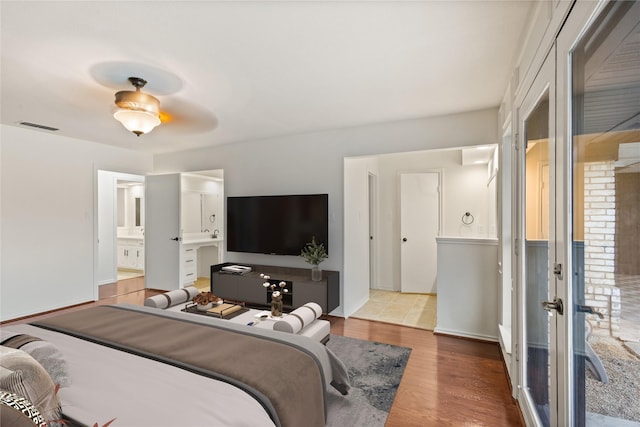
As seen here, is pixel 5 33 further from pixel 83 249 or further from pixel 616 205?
pixel 83 249

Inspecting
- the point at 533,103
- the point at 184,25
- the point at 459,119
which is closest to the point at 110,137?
the point at 184,25

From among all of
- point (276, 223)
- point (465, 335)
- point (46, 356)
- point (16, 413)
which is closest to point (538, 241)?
point (465, 335)

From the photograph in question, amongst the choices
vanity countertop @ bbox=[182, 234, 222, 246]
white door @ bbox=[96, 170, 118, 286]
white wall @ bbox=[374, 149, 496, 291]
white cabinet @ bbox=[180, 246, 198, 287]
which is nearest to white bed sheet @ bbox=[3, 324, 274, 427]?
white wall @ bbox=[374, 149, 496, 291]

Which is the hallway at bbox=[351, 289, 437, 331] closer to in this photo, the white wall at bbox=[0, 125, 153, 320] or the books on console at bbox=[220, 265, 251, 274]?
the books on console at bbox=[220, 265, 251, 274]

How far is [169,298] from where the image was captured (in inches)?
119

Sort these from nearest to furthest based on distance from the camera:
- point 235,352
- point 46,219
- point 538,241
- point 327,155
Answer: point 235,352
point 538,241
point 327,155
point 46,219

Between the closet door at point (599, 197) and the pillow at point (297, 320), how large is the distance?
160 centimetres

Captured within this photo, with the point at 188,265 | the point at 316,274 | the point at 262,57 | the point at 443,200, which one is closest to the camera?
the point at 262,57

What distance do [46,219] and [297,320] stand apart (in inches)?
161

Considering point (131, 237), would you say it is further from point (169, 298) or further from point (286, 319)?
point (286, 319)

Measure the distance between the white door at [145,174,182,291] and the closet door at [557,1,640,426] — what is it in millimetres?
5134

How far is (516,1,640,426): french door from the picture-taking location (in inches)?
33.5

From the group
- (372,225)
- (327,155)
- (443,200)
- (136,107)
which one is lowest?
(372,225)

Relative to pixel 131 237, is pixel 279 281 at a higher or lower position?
lower
